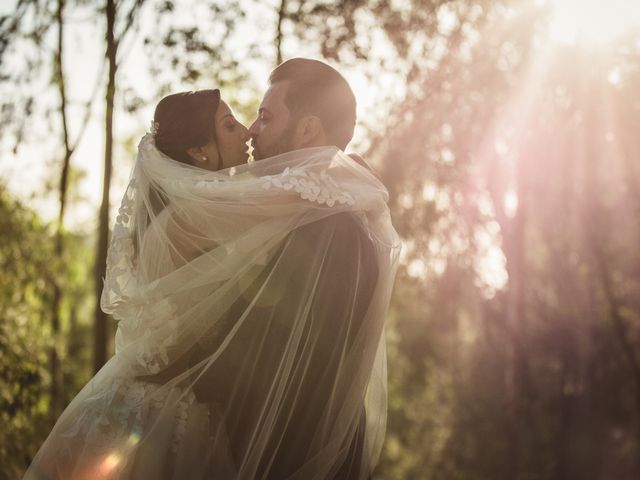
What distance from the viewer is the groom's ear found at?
139 inches

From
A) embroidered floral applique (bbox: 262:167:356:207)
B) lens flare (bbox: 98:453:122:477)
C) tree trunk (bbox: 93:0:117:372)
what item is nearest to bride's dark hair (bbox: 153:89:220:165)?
embroidered floral applique (bbox: 262:167:356:207)

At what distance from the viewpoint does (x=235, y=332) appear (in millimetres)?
3010

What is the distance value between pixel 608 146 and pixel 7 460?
15.1 m

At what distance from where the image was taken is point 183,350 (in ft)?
9.96

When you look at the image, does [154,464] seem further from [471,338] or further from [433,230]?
[471,338]

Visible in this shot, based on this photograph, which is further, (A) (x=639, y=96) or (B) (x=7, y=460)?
(A) (x=639, y=96)

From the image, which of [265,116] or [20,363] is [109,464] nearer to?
[265,116]

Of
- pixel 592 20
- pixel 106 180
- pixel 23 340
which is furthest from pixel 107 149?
pixel 592 20

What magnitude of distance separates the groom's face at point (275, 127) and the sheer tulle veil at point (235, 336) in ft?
0.90

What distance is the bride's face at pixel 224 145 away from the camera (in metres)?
3.49

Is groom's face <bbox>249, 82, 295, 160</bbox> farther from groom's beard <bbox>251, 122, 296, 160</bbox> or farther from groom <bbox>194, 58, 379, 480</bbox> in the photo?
groom <bbox>194, 58, 379, 480</bbox>

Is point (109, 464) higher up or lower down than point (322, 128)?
lower down

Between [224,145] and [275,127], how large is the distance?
259 millimetres

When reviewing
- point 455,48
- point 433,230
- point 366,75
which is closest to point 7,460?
point 366,75
